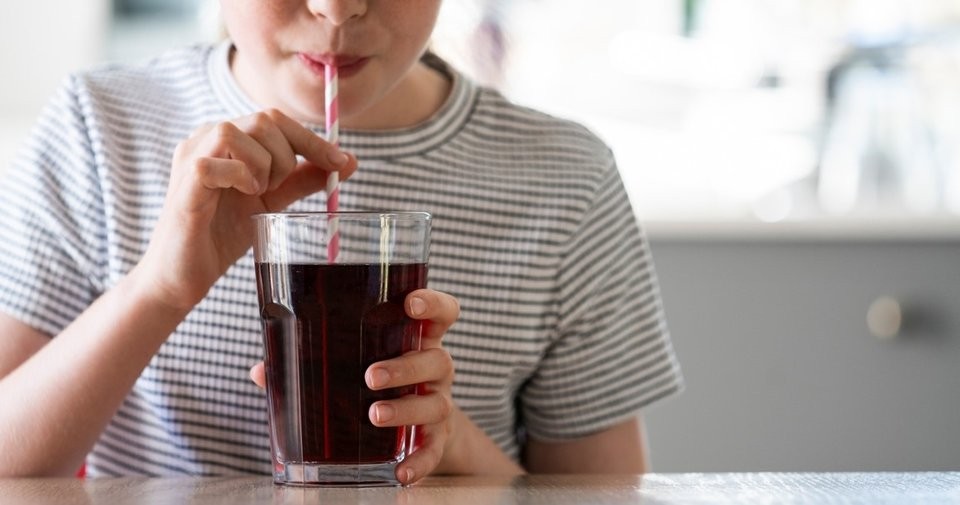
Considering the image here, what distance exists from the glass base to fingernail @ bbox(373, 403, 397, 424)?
33 millimetres

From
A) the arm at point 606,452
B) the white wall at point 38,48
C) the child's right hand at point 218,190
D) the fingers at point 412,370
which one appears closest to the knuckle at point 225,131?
the child's right hand at point 218,190

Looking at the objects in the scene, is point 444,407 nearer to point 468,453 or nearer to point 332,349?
point 332,349

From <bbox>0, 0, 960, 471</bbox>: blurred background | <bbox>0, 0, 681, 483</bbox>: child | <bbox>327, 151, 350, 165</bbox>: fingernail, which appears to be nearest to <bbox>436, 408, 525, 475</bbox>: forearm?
<bbox>0, 0, 681, 483</bbox>: child

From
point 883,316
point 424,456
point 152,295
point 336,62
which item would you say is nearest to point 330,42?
point 336,62

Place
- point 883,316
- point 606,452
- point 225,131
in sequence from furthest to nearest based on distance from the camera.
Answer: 1. point 883,316
2. point 606,452
3. point 225,131

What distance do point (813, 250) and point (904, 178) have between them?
318 mm

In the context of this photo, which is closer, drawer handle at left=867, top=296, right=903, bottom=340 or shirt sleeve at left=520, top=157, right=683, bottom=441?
shirt sleeve at left=520, top=157, right=683, bottom=441

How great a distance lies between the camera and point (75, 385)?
1.07 m

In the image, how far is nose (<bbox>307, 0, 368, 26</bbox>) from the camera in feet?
3.30

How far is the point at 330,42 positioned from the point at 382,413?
0.33 metres

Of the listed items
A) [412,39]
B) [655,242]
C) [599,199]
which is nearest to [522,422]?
[599,199]

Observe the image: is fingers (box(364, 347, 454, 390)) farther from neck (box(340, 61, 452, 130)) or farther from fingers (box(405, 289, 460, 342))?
neck (box(340, 61, 452, 130))

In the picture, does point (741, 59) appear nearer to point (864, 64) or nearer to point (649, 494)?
point (864, 64)

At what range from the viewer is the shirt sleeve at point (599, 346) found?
1.34 meters
